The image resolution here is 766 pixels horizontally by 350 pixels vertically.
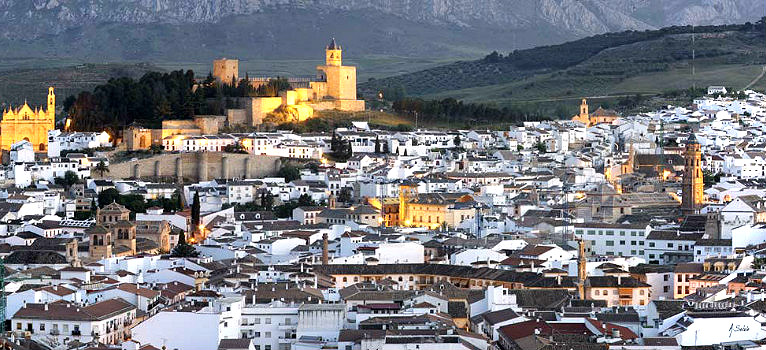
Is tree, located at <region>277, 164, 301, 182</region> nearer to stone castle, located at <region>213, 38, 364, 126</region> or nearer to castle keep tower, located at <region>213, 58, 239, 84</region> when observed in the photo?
stone castle, located at <region>213, 38, 364, 126</region>

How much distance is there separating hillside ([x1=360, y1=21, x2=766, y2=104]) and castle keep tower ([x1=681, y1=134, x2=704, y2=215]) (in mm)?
47358

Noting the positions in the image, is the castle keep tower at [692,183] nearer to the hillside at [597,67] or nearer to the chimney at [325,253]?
the chimney at [325,253]

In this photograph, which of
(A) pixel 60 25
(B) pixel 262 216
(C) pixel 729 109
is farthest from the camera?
(A) pixel 60 25

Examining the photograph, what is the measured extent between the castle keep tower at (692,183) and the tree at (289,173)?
15685mm

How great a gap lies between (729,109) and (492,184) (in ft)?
84.9

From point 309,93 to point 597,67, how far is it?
41552 mm

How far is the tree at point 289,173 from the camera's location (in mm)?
65125

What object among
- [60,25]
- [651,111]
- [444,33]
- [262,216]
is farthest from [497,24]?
[262,216]

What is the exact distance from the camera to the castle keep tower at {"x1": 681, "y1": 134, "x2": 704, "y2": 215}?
5447 cm

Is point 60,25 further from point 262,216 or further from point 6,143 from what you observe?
point 262,216

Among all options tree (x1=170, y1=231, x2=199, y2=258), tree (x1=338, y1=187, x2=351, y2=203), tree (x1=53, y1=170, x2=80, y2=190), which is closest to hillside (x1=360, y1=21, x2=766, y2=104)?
tree (x1=338, y1=187, x2=351, y2=203)

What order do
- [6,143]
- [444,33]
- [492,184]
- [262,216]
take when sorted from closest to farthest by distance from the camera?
[262,216], [492,184], [6,143], [444,33]

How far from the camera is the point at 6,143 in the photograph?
6925 centimetres

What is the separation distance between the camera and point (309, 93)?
78.5 m
